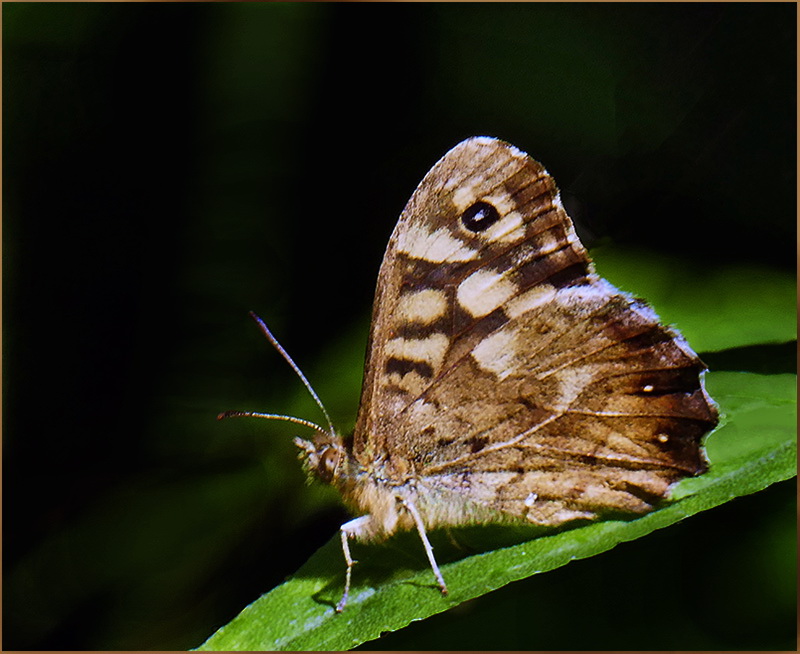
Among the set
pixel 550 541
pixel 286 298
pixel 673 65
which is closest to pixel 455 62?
pixel 673 65

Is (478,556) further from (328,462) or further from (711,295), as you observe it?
(711,295)

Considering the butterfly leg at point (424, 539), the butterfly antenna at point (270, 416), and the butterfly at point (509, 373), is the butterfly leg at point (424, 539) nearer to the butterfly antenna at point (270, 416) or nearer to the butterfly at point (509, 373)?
the butterfly at point (509, 373)

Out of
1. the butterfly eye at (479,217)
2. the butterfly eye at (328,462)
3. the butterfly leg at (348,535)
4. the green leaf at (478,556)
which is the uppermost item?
the butterfly eye at (479,217)

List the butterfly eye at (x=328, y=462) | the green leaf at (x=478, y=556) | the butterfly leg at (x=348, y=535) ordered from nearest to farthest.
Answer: the green leaf at (x=478, y=556), the butterfly leg at (x=348, y=535), the butterfly eye at (x=328, y=462)

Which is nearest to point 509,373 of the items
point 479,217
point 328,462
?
point 479,217

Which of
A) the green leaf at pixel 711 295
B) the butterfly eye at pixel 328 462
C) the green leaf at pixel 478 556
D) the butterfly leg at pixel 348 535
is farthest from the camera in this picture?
the green leaf at pixel 711 295

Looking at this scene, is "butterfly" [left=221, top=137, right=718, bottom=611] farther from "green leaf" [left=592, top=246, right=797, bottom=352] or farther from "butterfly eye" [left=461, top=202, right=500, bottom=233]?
"green leaf" [left=592, top=246, right=797, bottom=352]

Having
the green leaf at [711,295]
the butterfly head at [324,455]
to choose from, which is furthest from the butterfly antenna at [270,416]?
the green leaf at [711,295]

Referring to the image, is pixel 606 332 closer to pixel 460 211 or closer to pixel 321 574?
pixel 460 211
